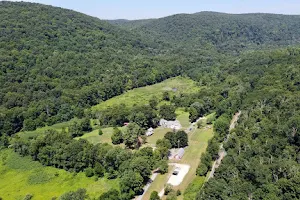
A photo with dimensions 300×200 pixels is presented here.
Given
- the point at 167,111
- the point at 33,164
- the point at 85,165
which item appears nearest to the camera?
the point at 85,165

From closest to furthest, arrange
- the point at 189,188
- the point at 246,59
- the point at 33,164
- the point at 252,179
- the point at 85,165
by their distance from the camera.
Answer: the point at 252,179 → the point at 189,188 → the point at 85,165 → the point at 33,164 → the point at 246,59

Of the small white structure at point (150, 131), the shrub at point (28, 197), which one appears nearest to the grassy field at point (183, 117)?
the small white structure at point (150, 131)

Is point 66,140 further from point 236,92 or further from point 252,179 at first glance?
point 236,92

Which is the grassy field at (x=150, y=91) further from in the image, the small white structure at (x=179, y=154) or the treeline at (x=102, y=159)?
the small white structure at (x=179, y=154)

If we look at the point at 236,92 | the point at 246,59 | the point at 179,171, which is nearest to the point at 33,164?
the point at 179,171

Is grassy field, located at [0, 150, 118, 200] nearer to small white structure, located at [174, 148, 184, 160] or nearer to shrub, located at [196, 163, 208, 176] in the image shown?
small white structure, located at [174, 148, 184, 160]

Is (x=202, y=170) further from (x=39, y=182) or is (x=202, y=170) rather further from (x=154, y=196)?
(x=39, y=182)

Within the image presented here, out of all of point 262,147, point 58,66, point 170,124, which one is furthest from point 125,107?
point 262,147

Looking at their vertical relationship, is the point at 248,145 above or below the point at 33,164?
above
